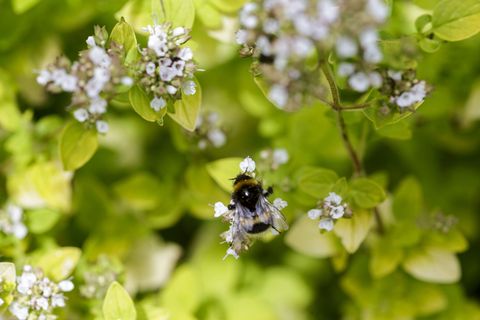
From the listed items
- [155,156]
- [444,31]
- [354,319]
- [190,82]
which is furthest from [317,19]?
[155,156]

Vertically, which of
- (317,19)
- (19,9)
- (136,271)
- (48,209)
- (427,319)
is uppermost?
(317,19)

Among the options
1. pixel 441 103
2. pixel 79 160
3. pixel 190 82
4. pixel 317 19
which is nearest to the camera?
pixel 317 19

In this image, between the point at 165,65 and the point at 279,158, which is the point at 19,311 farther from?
the point at 279,158

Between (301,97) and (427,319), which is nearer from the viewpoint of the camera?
(301,97)

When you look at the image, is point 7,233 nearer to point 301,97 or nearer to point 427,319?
point 301,97

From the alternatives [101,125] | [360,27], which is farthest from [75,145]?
[360,27]

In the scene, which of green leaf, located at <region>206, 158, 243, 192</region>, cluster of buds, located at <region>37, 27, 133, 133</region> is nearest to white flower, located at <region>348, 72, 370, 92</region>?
cluster of buds, located at <region>37, 27, 133, 133</region>

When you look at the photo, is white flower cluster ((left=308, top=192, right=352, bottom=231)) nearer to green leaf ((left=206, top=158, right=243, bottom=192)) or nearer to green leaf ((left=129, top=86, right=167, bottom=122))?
green leaf ((left=206, top=158, right=243, bottom=192))
